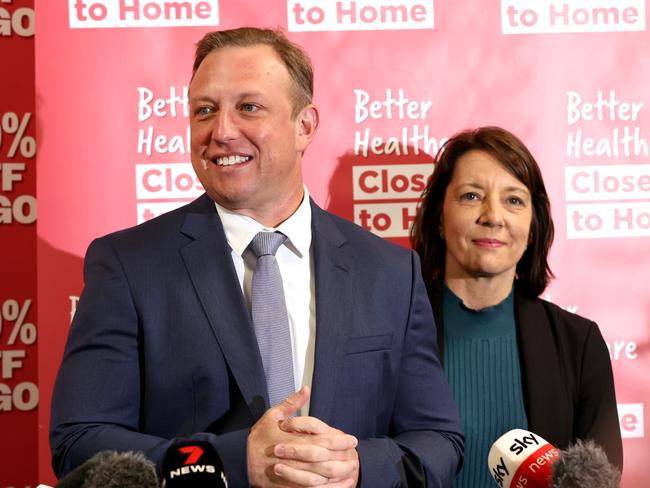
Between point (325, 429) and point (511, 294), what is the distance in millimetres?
1234

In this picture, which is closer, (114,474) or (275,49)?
(114,474)

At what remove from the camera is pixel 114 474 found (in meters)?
1.40

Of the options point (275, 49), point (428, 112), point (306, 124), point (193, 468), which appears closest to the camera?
point (193, 468)

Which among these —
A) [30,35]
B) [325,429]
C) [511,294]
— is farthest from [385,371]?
[30,35]

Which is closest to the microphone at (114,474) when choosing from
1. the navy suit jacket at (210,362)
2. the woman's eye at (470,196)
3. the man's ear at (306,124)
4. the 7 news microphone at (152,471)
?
the 7 news microphone at (152,471)

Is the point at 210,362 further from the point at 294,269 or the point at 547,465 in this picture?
the point at 547,465

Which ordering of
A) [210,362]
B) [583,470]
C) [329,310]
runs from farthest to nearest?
[329,310] → [210,362] → [583,470]

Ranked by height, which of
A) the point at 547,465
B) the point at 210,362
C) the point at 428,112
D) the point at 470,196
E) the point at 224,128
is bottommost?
the point at 547,465

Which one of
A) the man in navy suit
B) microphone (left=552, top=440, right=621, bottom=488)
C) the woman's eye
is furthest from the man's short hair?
microphone (left=552, top=440, right=621, bottom=488)

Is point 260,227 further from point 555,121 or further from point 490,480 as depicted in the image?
point 555,121

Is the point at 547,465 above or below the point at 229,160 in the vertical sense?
below

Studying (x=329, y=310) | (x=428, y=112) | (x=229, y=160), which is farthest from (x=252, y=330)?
(x=428, y=112)

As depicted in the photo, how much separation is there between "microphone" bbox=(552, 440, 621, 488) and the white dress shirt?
58 cm

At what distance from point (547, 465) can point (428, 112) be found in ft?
5.02
